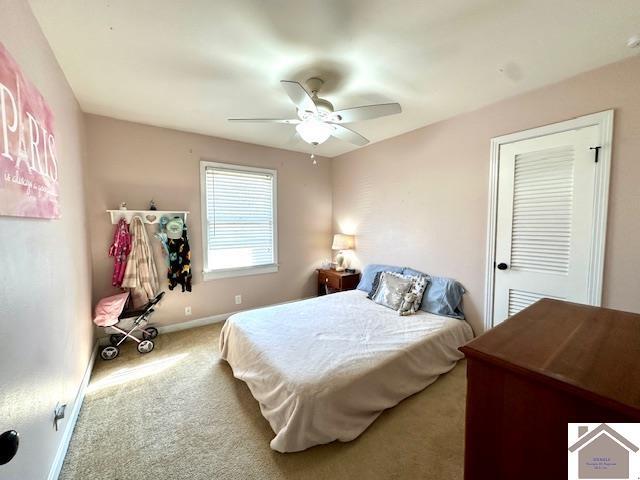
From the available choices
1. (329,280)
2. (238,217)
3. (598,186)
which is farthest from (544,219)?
(238,217)

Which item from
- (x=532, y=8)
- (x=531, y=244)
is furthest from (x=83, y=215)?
(x=531, y=244)

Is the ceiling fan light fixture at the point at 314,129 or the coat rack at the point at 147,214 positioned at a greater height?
the ceiling fan light fixture at the point at 314,129

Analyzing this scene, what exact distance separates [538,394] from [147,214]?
3.58 m

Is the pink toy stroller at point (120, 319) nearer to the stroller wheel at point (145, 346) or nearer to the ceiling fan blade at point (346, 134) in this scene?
the stroller wheel at point (145, 346)

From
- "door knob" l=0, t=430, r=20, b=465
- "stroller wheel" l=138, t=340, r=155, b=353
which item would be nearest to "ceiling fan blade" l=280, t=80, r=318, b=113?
"door knob" l=0, t=430, r=20, b=465

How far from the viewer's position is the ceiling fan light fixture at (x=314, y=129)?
2014 mm

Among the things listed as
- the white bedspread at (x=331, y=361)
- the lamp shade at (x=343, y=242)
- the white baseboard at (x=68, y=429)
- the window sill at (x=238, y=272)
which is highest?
the lamp shade at (x=343, y=242)

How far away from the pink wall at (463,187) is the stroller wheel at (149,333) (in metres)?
2.95

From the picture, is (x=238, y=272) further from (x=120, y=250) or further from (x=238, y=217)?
(x=120, y=250)

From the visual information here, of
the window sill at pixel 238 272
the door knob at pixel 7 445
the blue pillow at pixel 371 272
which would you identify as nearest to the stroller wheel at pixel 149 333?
A: the window sill at pixel 238 272

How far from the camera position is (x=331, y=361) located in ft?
6.01

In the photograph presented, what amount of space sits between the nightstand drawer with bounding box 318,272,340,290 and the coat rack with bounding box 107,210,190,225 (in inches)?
87.0

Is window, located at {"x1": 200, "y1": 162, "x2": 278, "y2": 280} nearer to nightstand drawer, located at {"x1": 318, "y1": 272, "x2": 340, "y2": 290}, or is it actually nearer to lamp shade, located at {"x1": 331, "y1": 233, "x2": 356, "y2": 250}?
nightstand drawer, located at {"x1": 318, "y1": 272, "x2": 340, "y2": 290}

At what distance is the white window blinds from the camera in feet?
11.6
